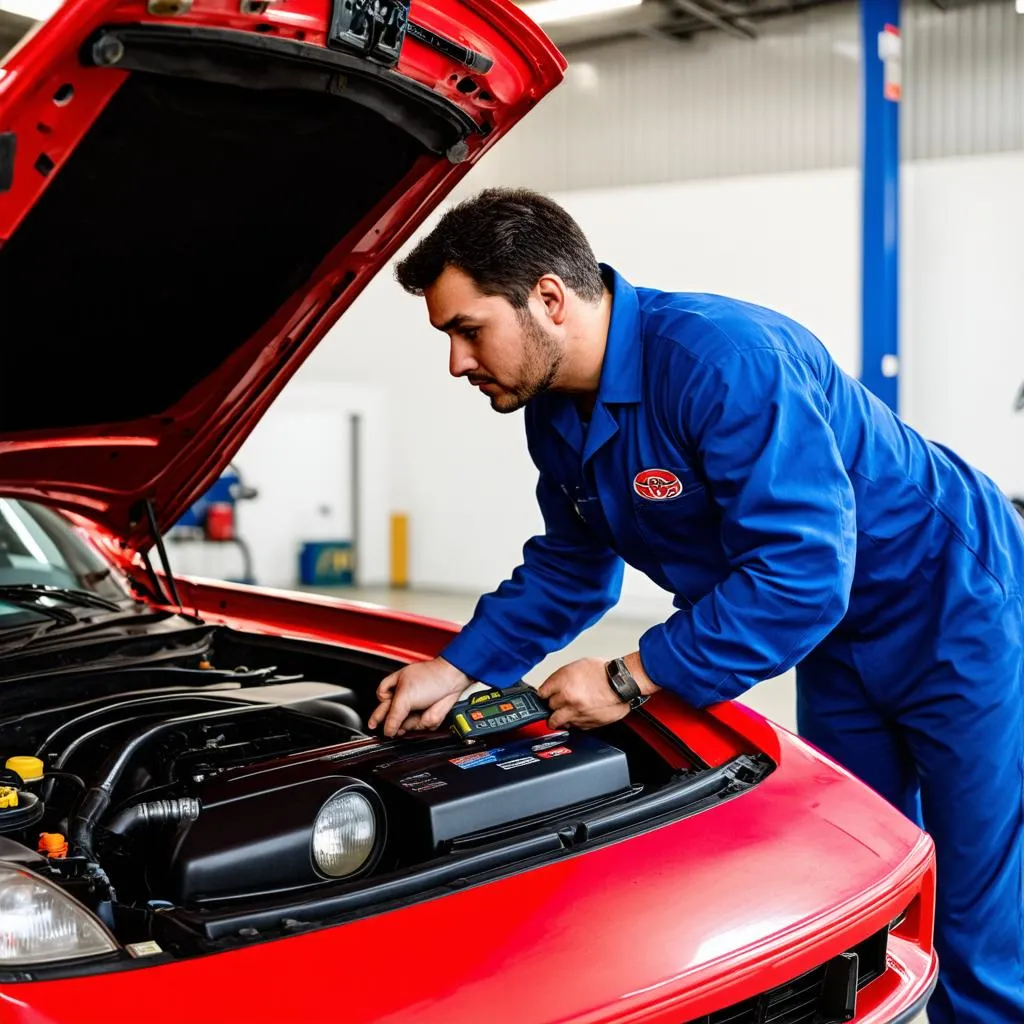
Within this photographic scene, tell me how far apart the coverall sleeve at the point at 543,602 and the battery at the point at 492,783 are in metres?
0.24

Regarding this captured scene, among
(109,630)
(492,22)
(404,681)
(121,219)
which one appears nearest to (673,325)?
(492,22)

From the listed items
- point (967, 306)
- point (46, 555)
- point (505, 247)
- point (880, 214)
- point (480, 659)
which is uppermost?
point (880, 214)

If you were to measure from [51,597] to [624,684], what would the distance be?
1.13 meters

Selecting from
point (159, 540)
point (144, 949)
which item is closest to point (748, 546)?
point (144, 949)

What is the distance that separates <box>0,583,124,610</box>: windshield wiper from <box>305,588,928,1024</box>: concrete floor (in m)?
1.97

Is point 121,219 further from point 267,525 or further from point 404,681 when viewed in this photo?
point 267,525

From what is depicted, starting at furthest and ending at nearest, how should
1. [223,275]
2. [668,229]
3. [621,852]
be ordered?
[668,229] < [223,275] < [621,852]

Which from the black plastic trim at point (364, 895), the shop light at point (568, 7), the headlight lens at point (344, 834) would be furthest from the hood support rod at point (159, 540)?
the shop light at point (568, 7)

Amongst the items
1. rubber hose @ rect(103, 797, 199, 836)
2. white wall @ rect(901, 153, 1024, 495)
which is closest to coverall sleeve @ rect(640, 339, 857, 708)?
rubber hose @ rect(103, 797, 199, 836)

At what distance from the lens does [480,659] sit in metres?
1.80

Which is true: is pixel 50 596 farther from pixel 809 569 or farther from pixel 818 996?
pixel 818 996

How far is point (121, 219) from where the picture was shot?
1630 millimetres

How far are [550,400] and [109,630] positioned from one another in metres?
0.87

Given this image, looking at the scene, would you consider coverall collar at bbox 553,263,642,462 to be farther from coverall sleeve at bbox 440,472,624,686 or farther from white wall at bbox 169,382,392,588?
white wall at bbox 169,382,392,588
